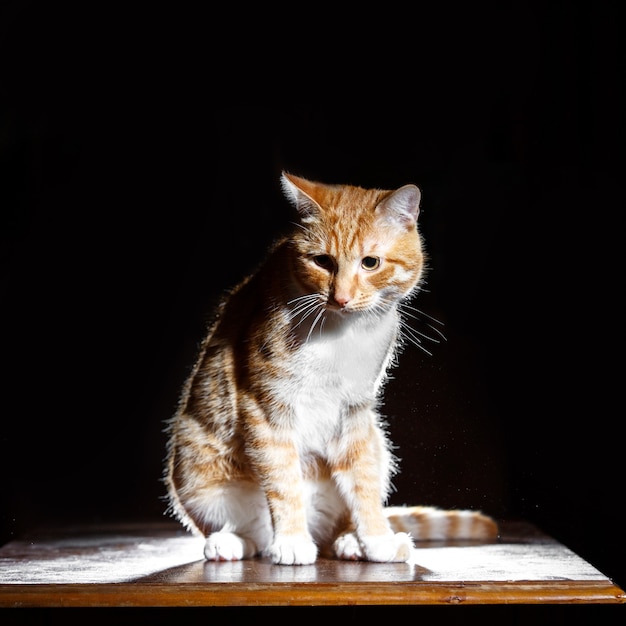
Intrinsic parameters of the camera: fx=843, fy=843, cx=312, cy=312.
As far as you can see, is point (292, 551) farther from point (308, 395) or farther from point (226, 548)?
point (308, 395)

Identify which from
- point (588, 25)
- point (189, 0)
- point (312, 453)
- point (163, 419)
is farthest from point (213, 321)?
point (588, 25)

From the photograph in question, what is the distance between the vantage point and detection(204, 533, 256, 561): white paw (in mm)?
1523

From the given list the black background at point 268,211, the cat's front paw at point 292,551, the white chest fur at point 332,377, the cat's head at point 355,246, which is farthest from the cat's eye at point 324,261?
the cat's front paw at point 292,551

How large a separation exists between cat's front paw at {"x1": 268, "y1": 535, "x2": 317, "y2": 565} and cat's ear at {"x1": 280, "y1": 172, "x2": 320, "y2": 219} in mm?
561

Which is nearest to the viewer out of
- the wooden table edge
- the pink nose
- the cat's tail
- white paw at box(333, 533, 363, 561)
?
the wooden table edge

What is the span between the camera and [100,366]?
1.83m

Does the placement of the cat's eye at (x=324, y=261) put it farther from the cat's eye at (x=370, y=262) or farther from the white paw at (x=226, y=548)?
the white paw at (x=226, y=548)

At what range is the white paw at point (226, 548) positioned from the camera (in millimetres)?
1523

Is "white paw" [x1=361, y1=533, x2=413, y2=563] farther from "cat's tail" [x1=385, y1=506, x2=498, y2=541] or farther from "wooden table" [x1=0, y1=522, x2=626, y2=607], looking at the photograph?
"cat's tail" [x1=385, y1=506, x2=498, y2=541]

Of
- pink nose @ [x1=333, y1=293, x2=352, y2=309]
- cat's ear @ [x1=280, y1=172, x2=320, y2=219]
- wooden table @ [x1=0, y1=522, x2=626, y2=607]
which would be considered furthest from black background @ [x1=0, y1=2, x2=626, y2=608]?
pink nose @ [x1=333, y1=293, x2=352, y2=309]

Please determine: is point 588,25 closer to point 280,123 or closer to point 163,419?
point 280,123

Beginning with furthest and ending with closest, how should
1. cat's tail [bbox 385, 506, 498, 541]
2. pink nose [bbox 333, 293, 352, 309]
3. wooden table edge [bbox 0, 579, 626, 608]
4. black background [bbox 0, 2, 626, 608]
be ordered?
black background [bbox 0, 2, 626, 608], cat's tail [bbox 385, 506, 498, 541], pink nose [bbox 333, 293, 352, 309], wooden table edge [bbox 0, 579, 626, 608]

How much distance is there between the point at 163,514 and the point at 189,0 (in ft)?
3.70

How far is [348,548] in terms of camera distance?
1.52 m
